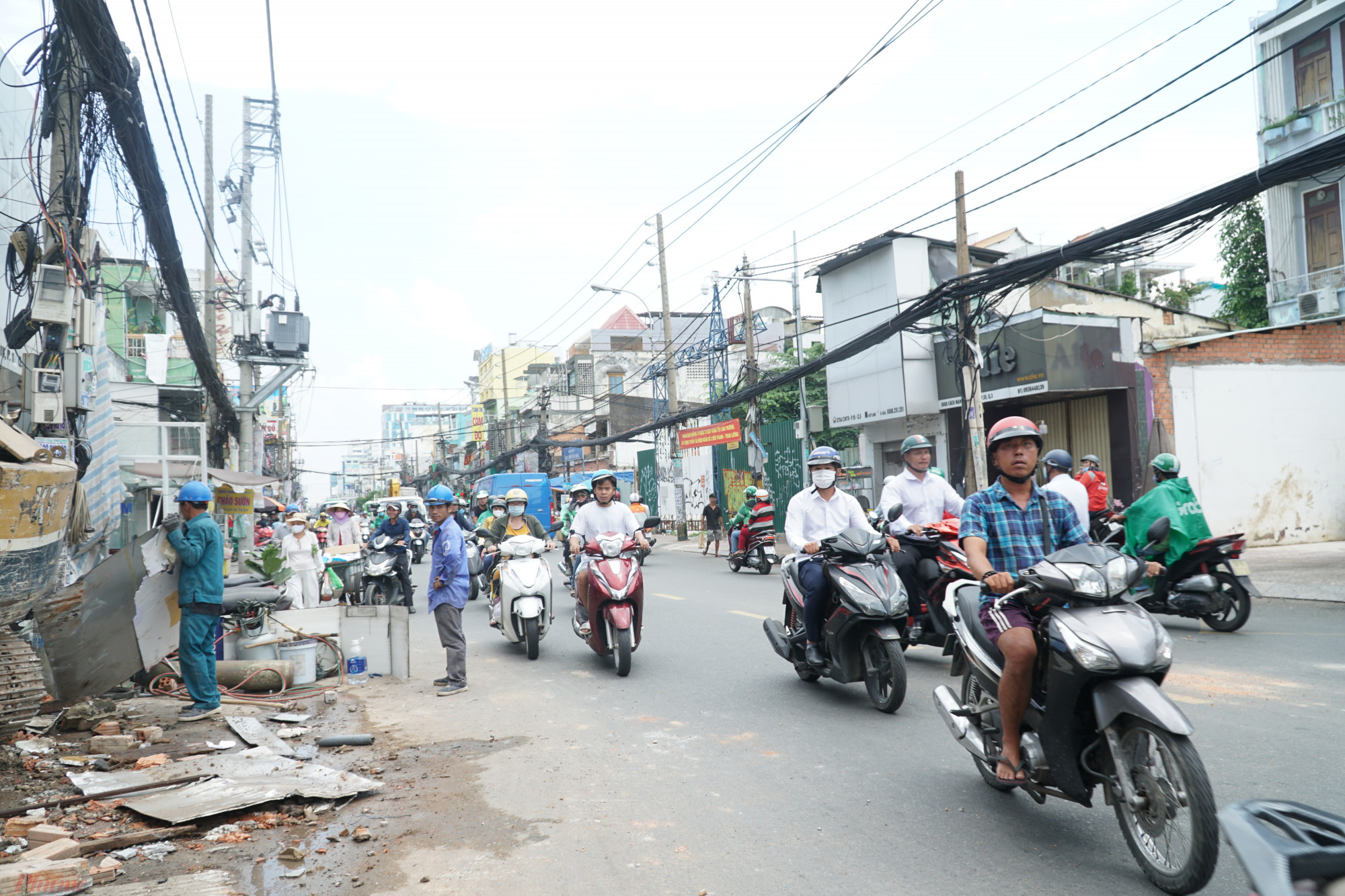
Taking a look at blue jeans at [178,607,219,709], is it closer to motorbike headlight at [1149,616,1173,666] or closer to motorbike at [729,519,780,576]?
motorbike headlight at [1149,616,1173,666]

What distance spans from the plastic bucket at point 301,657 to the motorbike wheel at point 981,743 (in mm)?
6076

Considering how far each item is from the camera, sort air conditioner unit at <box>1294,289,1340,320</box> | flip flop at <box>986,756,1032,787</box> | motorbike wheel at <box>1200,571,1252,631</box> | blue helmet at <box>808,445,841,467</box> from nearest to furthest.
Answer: flip flop at <box>986,756,1032,787</box> < blue helmet at <box>808,445,841,467</box> < motorbike wheel at <box>1200,571,1252,631</box> < air conditioner unit at <box>1294,289,1340,320</box>

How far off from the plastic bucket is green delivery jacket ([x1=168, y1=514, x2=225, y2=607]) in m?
1.31

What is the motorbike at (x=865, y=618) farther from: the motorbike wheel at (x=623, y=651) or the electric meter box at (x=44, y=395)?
the electric meter box at (x=44, y=395)

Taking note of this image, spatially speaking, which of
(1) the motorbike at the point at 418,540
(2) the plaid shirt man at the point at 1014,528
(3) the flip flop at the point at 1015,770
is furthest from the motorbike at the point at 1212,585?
(1) the motorbike at the point at 418,540

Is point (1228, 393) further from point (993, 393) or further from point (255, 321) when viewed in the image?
point (255, 321)

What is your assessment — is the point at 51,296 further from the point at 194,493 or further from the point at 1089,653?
the point at 1089,653

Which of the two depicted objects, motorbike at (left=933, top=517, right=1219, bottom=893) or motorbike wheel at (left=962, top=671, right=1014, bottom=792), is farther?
motorbike wheel at (left=962, top=671, right=1014, bottom=792)

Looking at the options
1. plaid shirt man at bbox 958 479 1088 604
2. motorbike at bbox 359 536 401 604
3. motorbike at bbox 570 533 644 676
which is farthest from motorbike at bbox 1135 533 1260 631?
motorbike at bbox 359 536 401 604

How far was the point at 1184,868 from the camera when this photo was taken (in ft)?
9.73

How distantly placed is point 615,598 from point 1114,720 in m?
4.95

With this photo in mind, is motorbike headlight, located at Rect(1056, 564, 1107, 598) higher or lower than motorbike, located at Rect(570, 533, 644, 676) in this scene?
higher

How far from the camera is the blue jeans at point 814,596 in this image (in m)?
6.07

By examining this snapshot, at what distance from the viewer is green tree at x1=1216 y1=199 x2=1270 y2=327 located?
2497 cm
